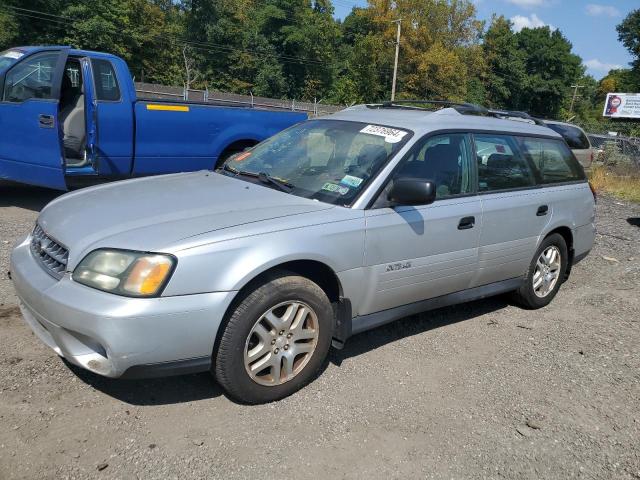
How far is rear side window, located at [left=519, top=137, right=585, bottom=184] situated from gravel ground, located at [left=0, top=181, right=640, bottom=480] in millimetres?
1487

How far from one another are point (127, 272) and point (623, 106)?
5396cm

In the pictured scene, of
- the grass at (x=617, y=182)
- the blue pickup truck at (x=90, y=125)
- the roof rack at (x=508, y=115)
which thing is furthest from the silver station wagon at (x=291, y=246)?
→ the grass at (x=617, y=182)

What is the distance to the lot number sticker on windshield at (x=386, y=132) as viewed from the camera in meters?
3.91

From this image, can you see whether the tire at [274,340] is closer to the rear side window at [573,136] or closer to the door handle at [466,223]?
the door handle at [466,223]

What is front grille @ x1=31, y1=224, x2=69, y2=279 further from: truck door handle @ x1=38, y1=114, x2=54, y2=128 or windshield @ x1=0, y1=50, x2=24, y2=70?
windshield @ x1=0, y1=50, x2=24, y2=70

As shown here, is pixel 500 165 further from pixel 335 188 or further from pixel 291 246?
pixel 291 246

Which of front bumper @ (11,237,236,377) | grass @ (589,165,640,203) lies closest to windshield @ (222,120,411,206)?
front bumper @ (11,237,236,377)

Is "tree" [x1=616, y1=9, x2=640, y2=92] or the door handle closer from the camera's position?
the door handle

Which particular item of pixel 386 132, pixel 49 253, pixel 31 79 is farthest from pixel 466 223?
pixel 31 79

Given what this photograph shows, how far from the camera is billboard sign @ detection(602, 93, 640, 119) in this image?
47219mm

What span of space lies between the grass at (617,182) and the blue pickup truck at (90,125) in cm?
924

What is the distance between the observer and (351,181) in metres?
3.69

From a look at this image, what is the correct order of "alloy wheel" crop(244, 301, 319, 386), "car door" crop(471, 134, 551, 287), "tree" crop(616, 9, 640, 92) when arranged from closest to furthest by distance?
"alloy wheel" crop(244, 301, 319, 386) → "car door" crop(471, 134, 551, 287) → "tree" crop(616, 9, 640, 92)

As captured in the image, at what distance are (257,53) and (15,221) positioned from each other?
182 ft
